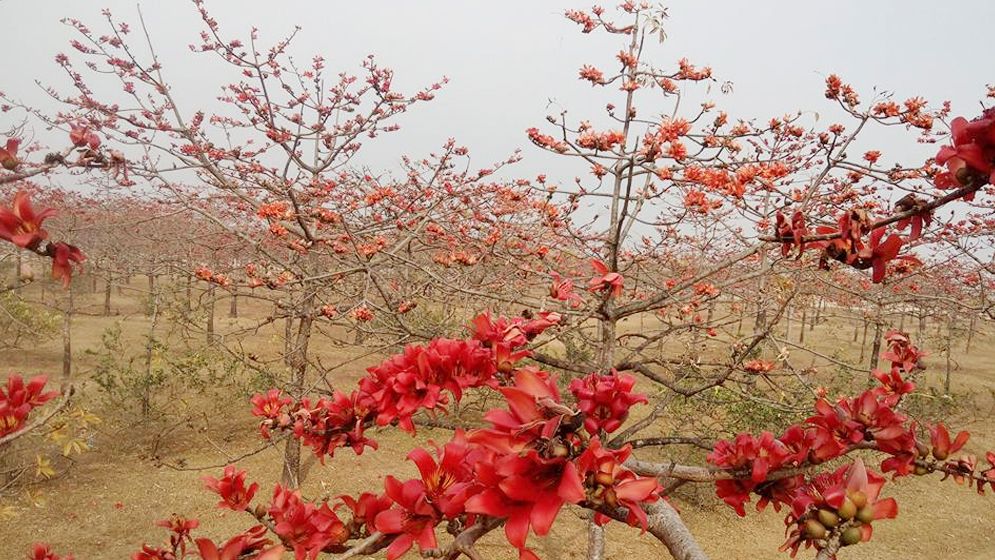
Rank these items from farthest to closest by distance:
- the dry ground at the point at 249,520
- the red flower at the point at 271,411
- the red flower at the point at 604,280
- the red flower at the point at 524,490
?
the dry ground at the point at 249,520 < the red flower at the point at 604,280 < the red flower at the point at 271,411 < the red flower at the point at 524,490

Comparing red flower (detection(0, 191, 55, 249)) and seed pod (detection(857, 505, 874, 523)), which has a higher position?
red flower (detection(0, 191, 55, 249))

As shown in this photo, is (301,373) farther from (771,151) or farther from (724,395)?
(724,395)

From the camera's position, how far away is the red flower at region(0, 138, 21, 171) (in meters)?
0.83

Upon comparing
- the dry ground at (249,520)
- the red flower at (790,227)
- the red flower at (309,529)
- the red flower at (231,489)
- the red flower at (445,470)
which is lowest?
the dry ground at (249,520)

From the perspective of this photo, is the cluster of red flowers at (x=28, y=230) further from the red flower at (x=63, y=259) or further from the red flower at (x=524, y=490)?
the red flower at (x=524, y=490)

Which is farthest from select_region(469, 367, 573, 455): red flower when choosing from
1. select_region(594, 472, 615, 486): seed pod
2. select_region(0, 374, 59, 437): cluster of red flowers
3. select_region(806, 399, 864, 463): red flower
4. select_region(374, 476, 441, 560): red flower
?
select_region(0, 374, 59, 437): cluster of red flowers

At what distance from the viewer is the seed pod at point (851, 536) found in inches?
32.5

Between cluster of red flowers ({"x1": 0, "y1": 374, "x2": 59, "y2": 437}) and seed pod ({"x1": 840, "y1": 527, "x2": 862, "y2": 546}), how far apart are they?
1897mm

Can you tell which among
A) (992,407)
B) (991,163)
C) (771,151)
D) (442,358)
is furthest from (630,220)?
(992,407)

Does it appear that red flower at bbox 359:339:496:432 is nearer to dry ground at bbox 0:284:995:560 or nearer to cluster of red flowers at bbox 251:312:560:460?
cluster of red flowers at bbox 251:312:560:460

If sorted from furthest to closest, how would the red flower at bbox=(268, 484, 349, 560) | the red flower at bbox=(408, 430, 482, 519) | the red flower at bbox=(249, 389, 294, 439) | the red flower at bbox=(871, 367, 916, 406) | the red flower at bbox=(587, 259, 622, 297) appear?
1. the red flower at bbox=(587, 259, 622, 297)
2. the red flower at bbox=(249, 389, 294, 439)
3. the red flower at bbox=(871, 367, 916, 406)
4. the red flower at bbox=(268, 484, 349, 560)
5. the red flower at bbox=(408, 430, 482, 519)

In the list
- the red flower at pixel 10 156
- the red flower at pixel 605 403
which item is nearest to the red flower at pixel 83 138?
the red flower at pixel 10 156

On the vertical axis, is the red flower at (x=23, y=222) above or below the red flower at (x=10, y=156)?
below

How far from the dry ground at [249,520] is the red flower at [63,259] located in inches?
150
